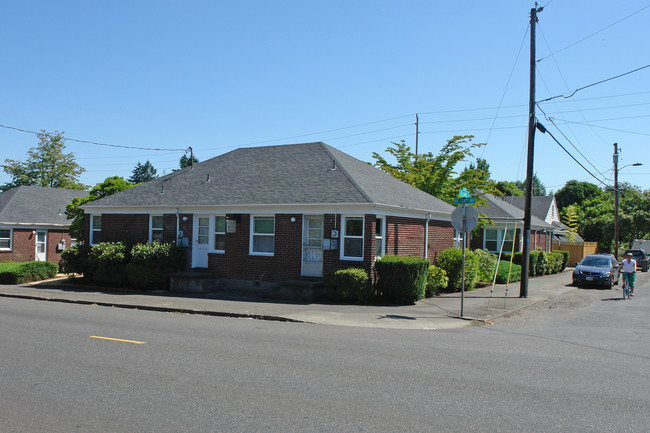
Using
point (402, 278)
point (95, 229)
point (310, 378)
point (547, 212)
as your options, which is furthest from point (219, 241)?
point (547, 212)

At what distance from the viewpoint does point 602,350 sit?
9.92 meters

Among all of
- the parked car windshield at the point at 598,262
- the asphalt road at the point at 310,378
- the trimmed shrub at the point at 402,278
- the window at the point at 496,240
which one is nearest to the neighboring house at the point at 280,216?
the trimmed shrub at the point at 402,278

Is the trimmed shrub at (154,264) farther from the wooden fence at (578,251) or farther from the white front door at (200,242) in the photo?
the wooden fence at (578,251)

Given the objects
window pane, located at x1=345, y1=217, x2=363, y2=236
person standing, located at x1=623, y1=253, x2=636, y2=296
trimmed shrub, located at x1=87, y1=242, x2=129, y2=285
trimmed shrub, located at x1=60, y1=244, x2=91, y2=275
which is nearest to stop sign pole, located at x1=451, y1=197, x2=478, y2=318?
window pane, located at x1=345, y1=217, x2=363, y2=236

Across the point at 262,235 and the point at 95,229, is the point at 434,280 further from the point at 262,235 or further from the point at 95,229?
the point at 95,229

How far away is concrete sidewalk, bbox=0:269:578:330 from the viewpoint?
1331 cm

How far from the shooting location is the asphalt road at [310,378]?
17.9 feet

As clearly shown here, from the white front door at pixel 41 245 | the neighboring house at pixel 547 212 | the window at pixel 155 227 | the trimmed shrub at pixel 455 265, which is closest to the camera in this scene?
the trimmed shrub at pixel 455 265

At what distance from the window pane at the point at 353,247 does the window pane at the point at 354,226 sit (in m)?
0.23

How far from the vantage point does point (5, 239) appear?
29.6 meters

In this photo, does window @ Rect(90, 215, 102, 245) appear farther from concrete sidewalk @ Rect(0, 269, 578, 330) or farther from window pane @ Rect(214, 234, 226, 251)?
window pane @ Rect(214, 234, 226, 251)

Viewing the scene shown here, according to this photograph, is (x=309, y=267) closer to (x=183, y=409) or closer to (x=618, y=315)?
(x=618, y=315)

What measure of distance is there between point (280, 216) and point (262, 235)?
1.08m

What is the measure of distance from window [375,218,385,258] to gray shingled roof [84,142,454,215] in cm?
80
